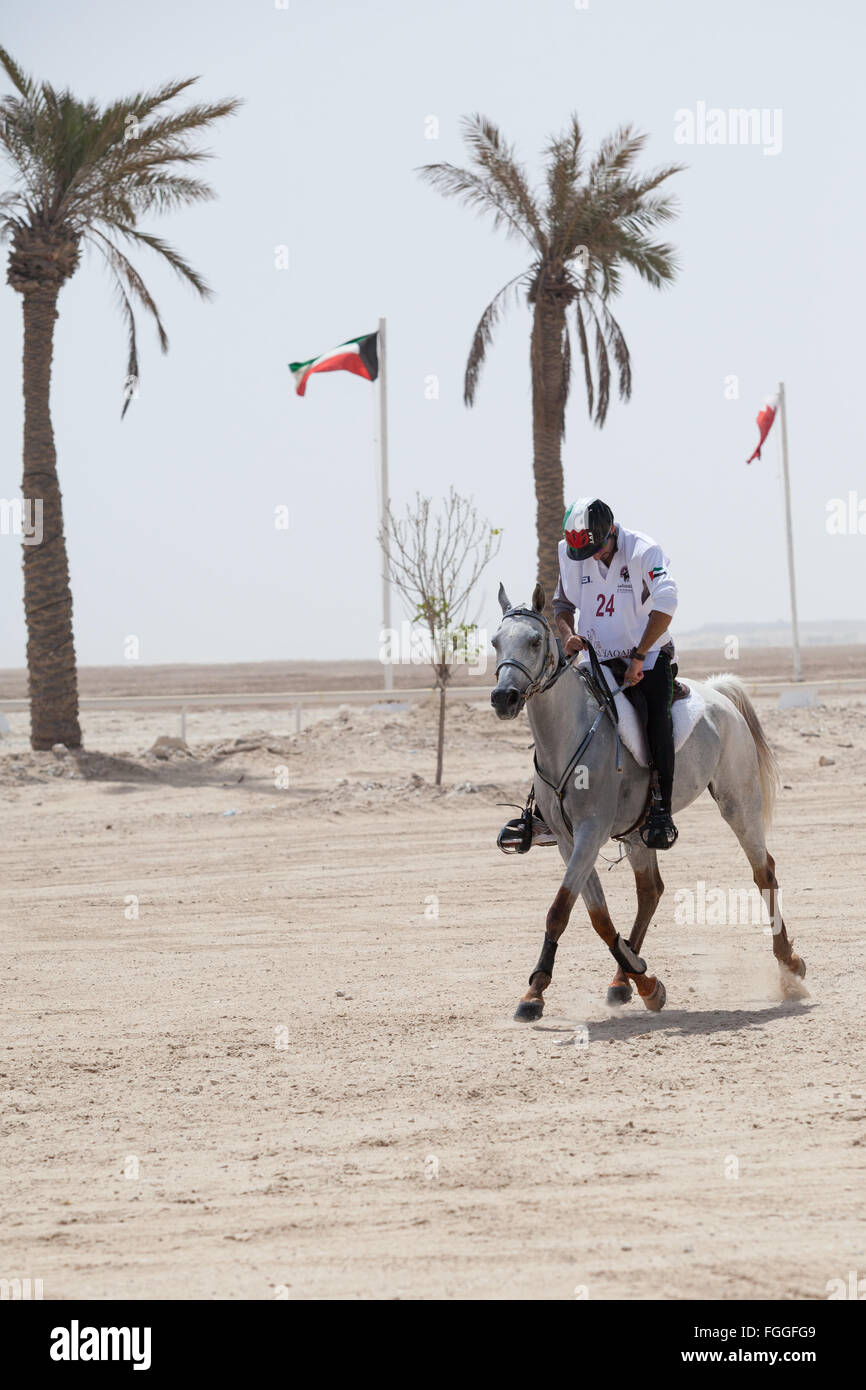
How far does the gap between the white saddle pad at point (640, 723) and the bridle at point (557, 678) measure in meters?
0.04

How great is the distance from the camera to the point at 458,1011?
326 inches

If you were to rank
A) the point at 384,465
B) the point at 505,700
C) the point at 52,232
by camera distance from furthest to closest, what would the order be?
1. the point at 384,465
2. the point at 52,232
3. the point at 505,700

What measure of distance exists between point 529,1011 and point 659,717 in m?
1.90

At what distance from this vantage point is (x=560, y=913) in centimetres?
768

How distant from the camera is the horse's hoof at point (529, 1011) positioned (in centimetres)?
775

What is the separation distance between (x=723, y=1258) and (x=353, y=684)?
206ft

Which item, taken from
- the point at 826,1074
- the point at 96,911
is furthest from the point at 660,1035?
the point at 96,911

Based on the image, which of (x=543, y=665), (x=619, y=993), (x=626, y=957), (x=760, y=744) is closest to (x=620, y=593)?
(x=543, y=665)

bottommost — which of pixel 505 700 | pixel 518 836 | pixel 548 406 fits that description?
pixel 518 836

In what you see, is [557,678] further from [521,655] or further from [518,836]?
[518,836]

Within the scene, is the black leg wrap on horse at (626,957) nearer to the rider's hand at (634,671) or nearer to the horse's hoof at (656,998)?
the horse's hoof at (656,998)
